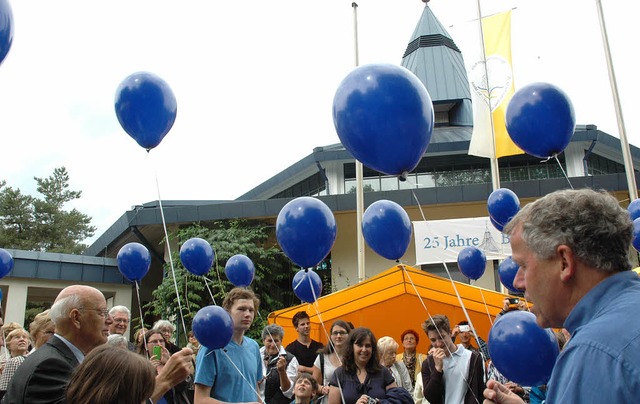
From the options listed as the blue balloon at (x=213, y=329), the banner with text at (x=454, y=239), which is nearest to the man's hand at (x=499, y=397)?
the blue balloon at (x=213, y=329)

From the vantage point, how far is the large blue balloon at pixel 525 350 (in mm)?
2916

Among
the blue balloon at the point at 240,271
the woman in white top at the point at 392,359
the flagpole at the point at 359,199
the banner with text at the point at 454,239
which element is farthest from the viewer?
the banner with text at the point at 454,239

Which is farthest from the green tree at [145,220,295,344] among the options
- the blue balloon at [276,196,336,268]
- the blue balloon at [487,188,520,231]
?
the blue balloon at [276,196,336,268]

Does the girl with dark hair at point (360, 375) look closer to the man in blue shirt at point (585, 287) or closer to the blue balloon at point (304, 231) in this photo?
the blue balloon at point (304, 231)

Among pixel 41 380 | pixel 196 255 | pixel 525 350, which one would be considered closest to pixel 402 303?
pixel 196 255

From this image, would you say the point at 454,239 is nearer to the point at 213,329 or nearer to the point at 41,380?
the point at 213,329

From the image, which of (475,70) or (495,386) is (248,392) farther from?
(475,70)

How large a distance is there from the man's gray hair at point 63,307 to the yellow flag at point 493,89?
9971 millimetres

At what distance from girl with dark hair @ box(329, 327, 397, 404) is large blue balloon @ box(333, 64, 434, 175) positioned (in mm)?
1677

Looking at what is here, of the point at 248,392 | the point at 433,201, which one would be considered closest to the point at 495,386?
the point at 248,392

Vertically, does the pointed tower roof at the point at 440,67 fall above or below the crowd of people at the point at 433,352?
above

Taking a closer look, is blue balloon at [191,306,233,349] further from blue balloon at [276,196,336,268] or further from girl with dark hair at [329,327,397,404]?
blue balloon at [276,196,336,268]

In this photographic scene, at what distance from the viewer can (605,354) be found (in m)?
1.29

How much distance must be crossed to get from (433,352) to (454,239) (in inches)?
328
